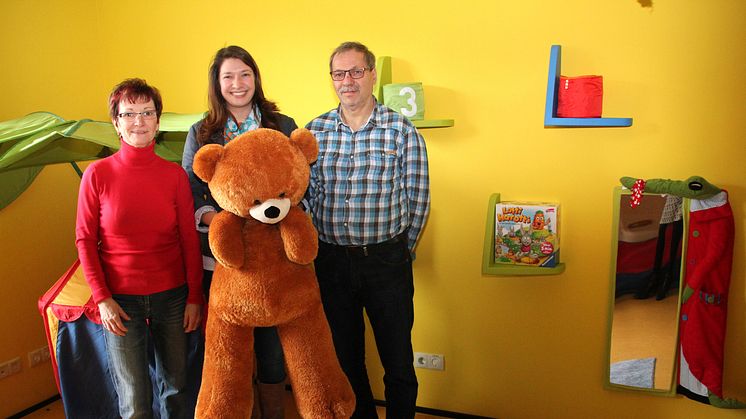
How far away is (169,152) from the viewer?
1.99 meters

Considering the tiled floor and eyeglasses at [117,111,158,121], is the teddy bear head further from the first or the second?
the tiled floor

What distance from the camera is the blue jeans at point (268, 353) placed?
5.46ft

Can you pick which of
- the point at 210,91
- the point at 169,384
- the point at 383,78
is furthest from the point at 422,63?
the point at 169,384

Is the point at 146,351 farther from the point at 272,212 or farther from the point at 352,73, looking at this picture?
the point at 352,73

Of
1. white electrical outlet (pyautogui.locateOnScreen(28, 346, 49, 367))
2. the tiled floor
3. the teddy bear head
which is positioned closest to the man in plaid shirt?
the teddy bear head

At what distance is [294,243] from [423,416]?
1.28m

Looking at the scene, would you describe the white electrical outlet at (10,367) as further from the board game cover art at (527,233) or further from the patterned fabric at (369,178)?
the board game cover art at (527,233)

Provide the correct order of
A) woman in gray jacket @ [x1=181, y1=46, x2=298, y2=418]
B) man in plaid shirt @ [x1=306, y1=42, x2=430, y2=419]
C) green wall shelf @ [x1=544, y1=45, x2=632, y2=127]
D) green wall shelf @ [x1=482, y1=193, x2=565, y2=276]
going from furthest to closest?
green wall shelf @ [x1=482, y1=193, x2=565, y2=276] < green wall shelf @ [x1=544, y1=45, x2=632, y2=127] < man in plaid shirt @ [x1=306, y1=42, x2=430, y2=419] < woman in gray jacket @ [x1=181, y1=46, x2=298, y2=418]

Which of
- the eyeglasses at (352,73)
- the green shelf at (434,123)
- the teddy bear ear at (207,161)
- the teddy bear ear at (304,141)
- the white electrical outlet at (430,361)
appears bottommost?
the white electrical outlet at (430,361)

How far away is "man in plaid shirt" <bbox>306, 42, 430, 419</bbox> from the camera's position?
5.53 feet

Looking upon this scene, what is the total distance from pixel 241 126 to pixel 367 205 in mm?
467

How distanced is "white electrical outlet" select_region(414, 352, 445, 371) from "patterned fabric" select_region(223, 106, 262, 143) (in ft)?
4.08

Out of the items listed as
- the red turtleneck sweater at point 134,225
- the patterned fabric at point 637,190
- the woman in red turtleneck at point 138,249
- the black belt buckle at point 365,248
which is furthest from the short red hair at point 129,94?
the patterned fabric at point 637,190

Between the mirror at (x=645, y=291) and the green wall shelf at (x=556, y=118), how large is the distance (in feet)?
0.85
